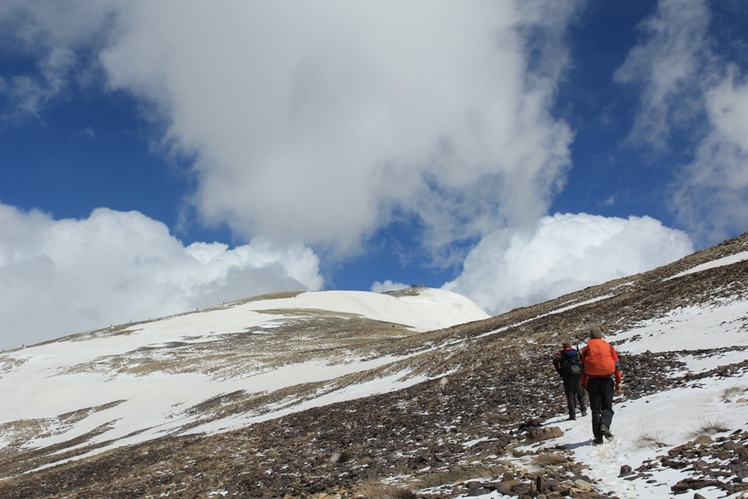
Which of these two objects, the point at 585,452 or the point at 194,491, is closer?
the point at 585,452

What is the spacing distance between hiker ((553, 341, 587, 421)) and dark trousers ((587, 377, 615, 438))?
2055 millimetres

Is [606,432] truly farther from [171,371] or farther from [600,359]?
[171,371]

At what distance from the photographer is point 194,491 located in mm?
16156

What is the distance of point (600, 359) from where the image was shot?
438 inches

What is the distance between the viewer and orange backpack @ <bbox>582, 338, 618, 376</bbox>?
11.1m

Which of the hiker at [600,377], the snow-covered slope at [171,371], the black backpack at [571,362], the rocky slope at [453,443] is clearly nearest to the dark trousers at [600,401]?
the hiker at [600,377]

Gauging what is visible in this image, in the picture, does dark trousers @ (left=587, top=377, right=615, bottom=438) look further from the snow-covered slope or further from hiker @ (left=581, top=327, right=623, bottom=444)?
the snow-covered slope

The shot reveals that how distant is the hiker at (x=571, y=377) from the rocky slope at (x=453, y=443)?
1.05 metres

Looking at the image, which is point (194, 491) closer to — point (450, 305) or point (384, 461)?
point (384, 461)

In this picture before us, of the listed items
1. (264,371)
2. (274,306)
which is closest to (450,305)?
(274,306)

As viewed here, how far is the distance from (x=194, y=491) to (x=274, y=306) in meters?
110

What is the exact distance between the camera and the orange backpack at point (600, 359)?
11.1 metres

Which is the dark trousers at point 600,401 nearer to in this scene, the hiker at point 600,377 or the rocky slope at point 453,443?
the hiker at point 600,377

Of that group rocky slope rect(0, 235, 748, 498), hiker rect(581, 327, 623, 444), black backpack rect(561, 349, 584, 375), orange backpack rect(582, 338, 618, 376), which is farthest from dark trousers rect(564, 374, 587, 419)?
orange backpack rect(582, 338, 618, 376)
